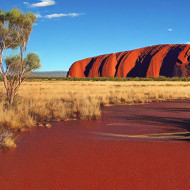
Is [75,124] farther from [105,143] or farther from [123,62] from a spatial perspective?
[123,62]

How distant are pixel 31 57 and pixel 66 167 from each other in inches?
362

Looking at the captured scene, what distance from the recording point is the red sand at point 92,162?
156 inches

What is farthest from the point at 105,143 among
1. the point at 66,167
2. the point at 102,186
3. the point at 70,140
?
the point at 102,186

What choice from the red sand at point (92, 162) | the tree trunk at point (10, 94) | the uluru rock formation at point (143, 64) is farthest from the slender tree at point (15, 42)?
the uluru rock formation at point (143, 64)

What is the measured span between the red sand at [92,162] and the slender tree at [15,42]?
509cm

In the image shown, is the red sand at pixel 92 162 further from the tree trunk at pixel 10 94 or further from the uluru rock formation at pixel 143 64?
the uluru rock formation at pixel 143 64

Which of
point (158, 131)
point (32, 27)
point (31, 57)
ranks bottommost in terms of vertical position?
point (158, 131)

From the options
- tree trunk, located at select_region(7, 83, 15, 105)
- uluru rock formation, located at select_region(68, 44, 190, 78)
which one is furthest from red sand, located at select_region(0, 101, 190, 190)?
uluru rock formation, located at select_region(68, 44, 190, 78)

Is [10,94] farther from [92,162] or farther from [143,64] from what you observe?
[143,64]

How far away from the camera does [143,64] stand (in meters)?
Result: 82.4

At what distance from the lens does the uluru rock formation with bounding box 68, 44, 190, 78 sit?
2933 inches

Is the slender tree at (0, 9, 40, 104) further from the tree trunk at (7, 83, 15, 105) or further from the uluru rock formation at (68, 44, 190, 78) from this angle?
the uluru rock formation at (68, 44, 190, 78)

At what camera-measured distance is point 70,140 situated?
268 inches

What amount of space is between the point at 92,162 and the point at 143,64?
262 ft
